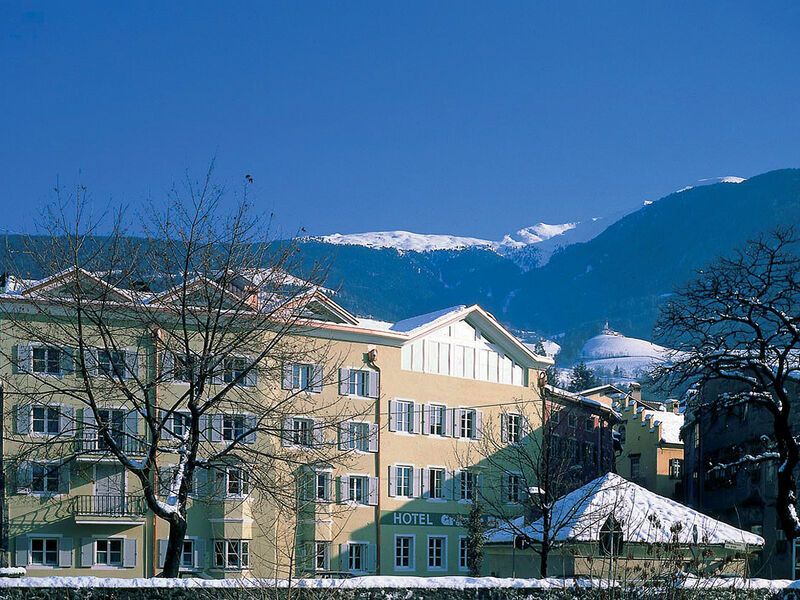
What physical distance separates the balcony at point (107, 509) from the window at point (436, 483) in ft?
49.0

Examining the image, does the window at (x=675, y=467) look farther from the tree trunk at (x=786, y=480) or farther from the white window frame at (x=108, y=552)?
the tree trunk at (x=786, y=480)

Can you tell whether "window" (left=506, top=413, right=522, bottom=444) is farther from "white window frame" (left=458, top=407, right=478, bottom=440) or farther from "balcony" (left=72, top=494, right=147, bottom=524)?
"balcony" (left=72, top=494, right=147, bottom=524)

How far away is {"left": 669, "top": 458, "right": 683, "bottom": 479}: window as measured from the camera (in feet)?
283

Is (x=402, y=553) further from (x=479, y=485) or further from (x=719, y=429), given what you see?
(x=719, y=429)

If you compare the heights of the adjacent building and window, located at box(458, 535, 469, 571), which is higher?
the adjacent building

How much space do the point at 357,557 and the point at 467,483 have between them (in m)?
7.43

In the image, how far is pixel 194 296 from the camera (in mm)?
33719

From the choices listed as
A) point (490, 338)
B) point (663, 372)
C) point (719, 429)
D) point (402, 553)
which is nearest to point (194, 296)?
point (663, 372)

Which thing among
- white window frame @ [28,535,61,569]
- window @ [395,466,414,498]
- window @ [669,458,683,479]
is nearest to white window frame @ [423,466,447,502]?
window @ [395,466,414,498]

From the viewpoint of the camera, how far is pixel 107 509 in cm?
5097

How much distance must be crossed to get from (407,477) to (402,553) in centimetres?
360

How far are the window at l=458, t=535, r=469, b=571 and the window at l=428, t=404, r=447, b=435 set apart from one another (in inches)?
204

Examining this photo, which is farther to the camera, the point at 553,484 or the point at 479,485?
the point at 479,485

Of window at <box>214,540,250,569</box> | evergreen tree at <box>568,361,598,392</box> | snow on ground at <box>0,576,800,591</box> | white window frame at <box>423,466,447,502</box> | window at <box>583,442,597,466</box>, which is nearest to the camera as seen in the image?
snow on ground at <box>0,576,800,591</box>
